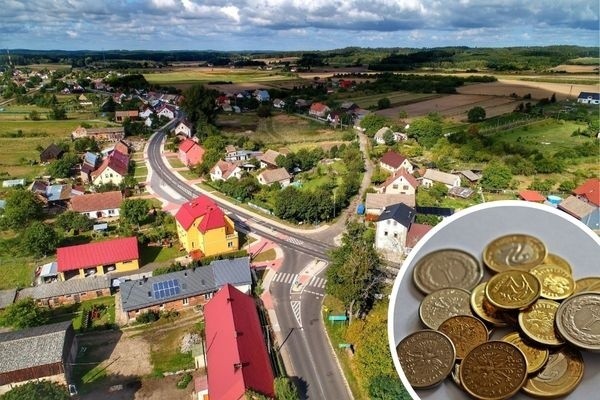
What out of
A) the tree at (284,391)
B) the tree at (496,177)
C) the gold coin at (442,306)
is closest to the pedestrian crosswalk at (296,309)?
the tree at (284,391)

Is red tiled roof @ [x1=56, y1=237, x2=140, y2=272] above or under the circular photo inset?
under

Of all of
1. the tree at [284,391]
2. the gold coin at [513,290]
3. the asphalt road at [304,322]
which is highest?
the gold coin at [513,290]

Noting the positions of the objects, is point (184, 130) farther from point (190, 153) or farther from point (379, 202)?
point (379, 202)

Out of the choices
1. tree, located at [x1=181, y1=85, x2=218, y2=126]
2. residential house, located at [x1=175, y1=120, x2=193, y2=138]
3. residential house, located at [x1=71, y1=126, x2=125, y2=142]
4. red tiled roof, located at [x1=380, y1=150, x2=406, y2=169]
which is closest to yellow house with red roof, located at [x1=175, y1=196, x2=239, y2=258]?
red tiled roof, located at [x1=380, y1=150, x2=406, y2=169]

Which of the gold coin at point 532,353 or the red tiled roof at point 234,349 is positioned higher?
the gold coin at point 532,353

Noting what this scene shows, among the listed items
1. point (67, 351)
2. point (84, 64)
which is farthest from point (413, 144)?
point (84, 64)

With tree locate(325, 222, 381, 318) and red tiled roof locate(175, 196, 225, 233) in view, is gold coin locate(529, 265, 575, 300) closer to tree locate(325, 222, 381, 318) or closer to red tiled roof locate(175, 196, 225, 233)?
tree locate(325, 222, 381, 318)

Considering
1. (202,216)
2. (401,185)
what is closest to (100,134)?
(202,216)

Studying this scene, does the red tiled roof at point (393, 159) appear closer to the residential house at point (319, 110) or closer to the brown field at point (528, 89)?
the residential house at point (319, 110)
